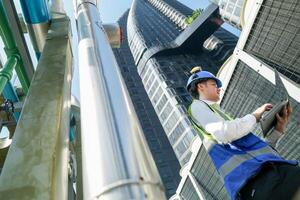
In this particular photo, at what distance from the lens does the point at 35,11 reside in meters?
4.26

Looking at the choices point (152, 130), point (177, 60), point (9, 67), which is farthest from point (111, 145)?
point (152, 130)

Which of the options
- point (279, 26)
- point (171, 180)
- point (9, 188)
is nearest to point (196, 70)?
point (9, 188)

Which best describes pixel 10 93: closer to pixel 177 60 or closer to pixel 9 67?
pixel 9 67

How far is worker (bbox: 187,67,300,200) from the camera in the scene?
2.60 metres

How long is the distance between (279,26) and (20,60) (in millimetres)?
9590

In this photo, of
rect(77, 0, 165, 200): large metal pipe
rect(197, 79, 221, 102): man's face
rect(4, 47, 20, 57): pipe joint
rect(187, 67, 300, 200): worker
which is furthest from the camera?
rect(4, 47, 20, 57): pipe joint

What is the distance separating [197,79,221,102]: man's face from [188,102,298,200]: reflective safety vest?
52cm

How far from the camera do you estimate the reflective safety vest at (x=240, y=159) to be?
2.81m

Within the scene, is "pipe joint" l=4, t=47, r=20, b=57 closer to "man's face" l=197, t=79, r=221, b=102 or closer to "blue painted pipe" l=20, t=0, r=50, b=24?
"blue painted pipe" l=20, t=0, r=50, b=24

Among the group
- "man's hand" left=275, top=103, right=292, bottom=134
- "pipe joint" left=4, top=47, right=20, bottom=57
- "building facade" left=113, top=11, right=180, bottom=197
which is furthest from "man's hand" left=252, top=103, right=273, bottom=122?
"building facade" left=113, top=11, right=180, bottom=197

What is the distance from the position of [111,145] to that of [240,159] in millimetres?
1767

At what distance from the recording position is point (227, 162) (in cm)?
301

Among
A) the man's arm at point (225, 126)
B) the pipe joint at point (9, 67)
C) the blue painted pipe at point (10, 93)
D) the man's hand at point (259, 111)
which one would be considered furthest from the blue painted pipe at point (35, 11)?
the man's hand at point (259, 111)

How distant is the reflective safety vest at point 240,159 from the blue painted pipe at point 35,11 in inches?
112
